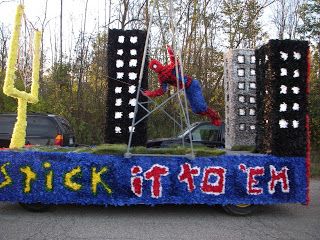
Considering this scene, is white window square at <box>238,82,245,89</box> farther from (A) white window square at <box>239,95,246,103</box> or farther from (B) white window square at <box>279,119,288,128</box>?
(B) white window square at <box>279,119,288,128</box>

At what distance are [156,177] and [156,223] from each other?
702 mm

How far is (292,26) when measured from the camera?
82.4 feet

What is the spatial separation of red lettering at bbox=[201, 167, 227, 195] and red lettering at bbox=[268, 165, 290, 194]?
0.77 m

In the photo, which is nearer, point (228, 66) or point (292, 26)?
point (228, 66)

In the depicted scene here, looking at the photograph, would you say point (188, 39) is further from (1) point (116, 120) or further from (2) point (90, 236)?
(2) point (90, 236)

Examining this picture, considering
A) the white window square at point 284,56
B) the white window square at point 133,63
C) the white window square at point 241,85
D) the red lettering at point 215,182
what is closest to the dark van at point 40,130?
the white window square at point 133,63

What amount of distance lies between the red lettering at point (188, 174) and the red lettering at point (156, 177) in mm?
248

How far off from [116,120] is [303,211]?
14.8ft

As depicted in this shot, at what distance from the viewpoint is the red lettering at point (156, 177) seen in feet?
22.2

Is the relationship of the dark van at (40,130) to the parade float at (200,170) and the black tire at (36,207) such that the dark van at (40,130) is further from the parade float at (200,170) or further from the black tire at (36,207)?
the black tire at (36,207)

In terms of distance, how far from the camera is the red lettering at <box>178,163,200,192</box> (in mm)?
6781

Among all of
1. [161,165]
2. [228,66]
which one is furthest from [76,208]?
[228,66]

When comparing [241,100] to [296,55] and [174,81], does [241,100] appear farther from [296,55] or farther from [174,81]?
[296,55]

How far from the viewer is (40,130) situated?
10961mm
